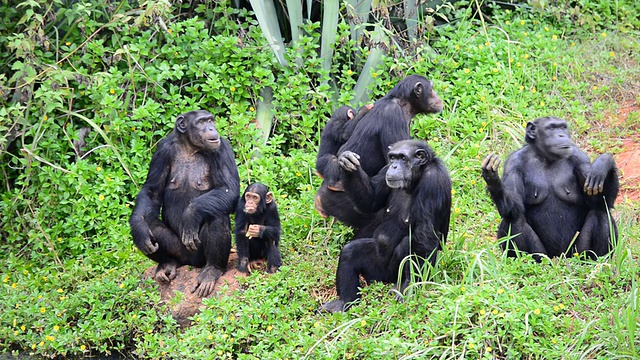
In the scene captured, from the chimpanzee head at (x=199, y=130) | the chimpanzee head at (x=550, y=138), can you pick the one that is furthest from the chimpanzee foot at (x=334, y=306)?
the chimpanzee head at (x=550, y=138)

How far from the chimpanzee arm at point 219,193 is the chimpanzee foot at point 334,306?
1.06 m

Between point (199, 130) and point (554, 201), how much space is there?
9.12 feet

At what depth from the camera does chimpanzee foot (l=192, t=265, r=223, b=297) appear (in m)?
6.93

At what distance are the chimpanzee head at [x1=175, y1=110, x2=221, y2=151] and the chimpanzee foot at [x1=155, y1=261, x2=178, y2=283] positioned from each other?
3.15 feet

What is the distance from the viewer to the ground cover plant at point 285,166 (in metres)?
6.01

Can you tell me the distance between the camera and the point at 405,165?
6426mm

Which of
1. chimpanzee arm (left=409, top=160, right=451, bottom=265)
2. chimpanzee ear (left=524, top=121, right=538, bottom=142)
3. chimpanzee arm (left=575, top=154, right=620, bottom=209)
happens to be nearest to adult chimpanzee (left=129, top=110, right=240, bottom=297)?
chimpanzee arm (left=409, top=160, right=451, bottom=265)

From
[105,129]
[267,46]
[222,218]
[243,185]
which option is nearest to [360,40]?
[267,46]

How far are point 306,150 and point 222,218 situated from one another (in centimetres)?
242

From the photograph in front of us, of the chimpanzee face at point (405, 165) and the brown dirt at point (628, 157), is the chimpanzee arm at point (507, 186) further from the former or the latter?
the brown dirt at point (628, 157)

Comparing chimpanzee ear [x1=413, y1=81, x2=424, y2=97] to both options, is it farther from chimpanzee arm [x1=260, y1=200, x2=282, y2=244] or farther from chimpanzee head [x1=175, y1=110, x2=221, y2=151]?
chimpanzee head [x1=175, y1=110, x2=221, y2=151]

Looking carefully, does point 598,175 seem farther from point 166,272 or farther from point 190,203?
point 166,272

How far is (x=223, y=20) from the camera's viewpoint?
9.63 meters

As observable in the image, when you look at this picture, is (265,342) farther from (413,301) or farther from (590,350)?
(590,350)
